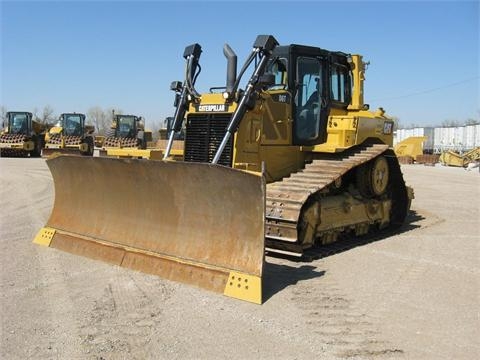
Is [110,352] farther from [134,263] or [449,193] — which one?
[449,193]

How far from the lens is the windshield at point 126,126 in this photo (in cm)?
3006

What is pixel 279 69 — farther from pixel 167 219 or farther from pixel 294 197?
pixel 167 219

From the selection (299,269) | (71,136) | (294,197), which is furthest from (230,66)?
(71,136)

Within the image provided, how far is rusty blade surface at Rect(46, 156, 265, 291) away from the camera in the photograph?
17.5 ft

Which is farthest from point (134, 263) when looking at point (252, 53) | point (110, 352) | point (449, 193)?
point (449, 193)

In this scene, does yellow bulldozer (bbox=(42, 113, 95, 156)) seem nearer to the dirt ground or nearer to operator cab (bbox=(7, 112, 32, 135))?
operator cab (bbox=(7, 112, 32, 135))

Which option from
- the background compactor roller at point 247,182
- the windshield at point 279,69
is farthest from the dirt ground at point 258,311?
the windshield at point 279,69

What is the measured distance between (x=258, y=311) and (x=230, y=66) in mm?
3193

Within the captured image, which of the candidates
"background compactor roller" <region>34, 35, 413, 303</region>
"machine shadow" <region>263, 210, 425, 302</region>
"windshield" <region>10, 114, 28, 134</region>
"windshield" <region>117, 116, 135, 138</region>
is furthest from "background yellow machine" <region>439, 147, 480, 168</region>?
"machine shadow" <region>263, 210, 425, 302</region>

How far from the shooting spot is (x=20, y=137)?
3166cm

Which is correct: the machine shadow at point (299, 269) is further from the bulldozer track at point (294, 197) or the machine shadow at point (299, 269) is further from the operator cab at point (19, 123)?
the operator cab at point (19, 123)

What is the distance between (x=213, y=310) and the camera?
4668mm

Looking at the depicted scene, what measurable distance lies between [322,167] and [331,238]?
104 centimetres

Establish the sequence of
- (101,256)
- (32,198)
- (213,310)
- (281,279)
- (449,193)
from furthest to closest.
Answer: (449,193) < (32,198) < (101,256) < (281,279) < (213,310)
